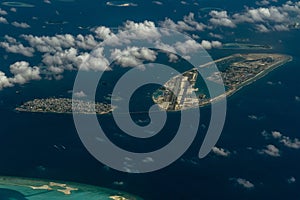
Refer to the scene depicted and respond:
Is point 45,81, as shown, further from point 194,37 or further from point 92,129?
point 194,37

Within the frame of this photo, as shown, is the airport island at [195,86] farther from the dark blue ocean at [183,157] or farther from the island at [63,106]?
the dark blue ocean at [183,157]

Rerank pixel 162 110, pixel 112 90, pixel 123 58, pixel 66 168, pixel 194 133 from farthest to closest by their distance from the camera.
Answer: pixel 123 58 < pixel 112 90 < pixel 162 110 < pixel 194 133 < pixel 66 168

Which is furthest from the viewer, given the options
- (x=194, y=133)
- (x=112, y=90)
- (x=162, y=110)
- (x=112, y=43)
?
(x=112, y=43)

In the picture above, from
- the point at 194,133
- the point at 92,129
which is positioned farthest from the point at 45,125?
the point at 194,133

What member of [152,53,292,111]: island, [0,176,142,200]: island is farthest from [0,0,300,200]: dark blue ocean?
[152,53,292,111]: island

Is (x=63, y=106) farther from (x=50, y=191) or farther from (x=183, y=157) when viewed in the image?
(x=183, y=157)
